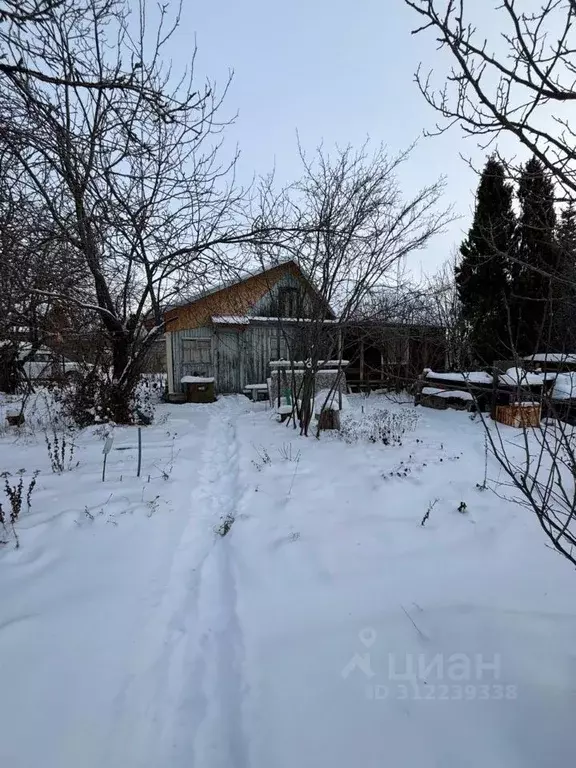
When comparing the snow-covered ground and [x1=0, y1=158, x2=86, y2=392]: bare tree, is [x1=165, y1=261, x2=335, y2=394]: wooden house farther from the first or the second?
the snow-covered ground

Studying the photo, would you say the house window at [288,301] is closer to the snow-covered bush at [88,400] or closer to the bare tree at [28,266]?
the bare tree at [28,266]

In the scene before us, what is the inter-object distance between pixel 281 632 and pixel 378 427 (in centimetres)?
555

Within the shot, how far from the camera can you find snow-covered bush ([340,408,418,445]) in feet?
22.5

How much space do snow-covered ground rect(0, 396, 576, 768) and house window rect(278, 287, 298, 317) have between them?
13.6ft

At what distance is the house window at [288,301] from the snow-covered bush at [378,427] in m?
2.53

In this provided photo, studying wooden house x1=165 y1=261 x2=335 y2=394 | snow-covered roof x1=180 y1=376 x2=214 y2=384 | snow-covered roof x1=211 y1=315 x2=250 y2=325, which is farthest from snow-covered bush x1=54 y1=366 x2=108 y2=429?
snow-covered roof x1=211 y1=315 x2=250 y2=325

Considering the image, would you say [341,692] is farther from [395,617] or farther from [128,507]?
[128,507]

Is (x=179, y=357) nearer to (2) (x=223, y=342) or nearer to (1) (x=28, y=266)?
(2) (x=223, y=342)

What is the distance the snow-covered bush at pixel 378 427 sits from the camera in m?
6.85

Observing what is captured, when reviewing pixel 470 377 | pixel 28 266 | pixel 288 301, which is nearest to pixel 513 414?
pixel 470 377

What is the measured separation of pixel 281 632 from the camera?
2.32 meters

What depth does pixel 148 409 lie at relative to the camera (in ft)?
30.4

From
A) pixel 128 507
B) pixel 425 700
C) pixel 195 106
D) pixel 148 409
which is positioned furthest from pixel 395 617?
pixel 148 409

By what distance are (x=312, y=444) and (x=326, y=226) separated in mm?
3627
